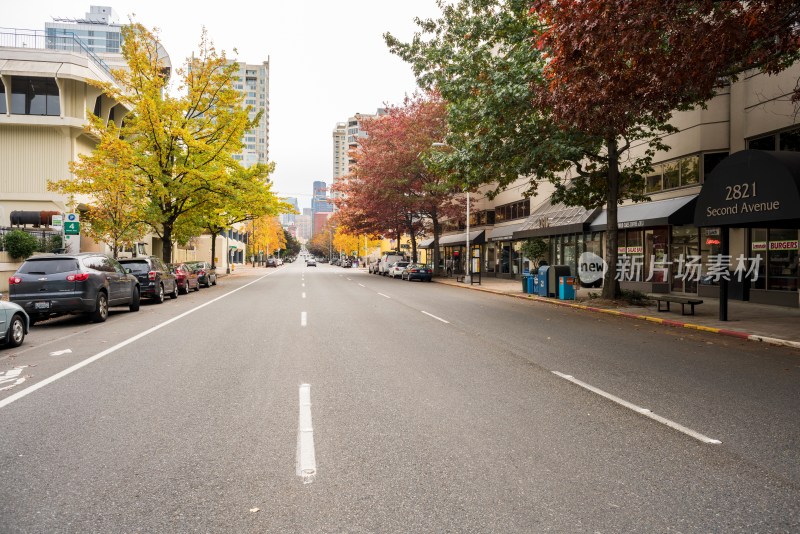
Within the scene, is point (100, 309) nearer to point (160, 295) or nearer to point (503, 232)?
point (160, 295)

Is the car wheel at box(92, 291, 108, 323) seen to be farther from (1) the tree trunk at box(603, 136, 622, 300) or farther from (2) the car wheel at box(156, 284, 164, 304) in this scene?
(1) the tree trunk at box(603, 136, 622, 300)

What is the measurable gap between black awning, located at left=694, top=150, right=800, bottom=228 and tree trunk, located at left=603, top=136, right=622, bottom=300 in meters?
3.57

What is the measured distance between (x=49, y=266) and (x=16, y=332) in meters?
3.52

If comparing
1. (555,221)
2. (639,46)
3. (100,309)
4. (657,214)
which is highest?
(639,46)

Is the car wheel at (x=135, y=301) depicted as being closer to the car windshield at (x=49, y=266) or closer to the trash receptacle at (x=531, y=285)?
the car windshield at (x=49, y=266)

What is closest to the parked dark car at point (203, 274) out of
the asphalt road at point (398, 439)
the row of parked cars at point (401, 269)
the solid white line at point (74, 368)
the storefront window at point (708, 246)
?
the row of parked cars at point (401, 269)

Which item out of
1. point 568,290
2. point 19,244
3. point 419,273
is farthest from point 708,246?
point 19,244

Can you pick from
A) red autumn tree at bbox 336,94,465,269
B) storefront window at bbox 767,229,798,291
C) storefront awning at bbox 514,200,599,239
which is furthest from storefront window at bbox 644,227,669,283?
red autumn tree at bbox 336,94,465,269

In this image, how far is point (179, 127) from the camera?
25.7 meters

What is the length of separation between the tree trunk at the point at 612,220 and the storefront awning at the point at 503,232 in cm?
1639

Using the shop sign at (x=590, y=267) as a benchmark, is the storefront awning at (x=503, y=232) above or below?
above

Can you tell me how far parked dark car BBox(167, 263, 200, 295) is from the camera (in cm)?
2345

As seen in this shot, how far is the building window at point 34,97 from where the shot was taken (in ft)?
94.8

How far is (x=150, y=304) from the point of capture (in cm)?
1848
